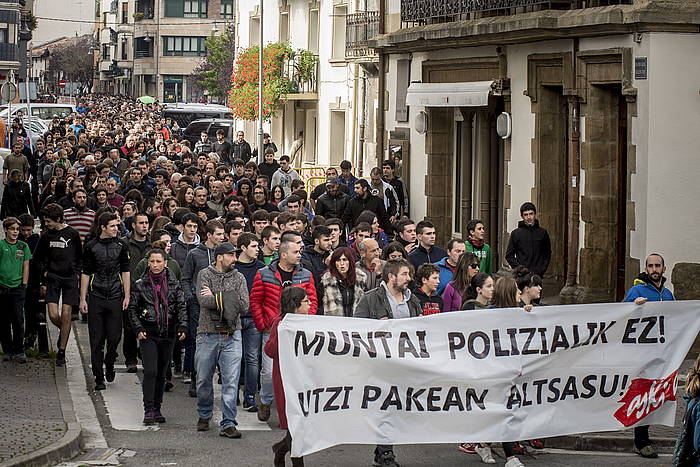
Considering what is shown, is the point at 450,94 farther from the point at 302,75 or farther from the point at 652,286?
the point at 302,75

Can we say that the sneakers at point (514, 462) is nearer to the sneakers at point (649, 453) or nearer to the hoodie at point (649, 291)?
the sneakers at point (649, 453)

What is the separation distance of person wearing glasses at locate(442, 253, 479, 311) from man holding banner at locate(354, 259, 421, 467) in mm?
992

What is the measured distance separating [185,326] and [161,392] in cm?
63

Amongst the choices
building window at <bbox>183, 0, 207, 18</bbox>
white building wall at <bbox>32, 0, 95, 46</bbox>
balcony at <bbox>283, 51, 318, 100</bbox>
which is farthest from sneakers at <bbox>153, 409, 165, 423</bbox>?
white building wall at <bbox>32, 0, 95, 46</bbox>

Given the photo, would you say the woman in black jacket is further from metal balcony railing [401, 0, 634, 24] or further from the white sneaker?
metal balcony railing [401, 0, 634, 24]

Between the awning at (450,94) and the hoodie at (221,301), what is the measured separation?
9762mm

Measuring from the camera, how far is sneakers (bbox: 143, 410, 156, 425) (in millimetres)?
12830

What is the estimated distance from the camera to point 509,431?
11.1 meters

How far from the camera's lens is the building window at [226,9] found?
116 meters

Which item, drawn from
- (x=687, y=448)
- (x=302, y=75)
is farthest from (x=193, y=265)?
(x=302, y=75)

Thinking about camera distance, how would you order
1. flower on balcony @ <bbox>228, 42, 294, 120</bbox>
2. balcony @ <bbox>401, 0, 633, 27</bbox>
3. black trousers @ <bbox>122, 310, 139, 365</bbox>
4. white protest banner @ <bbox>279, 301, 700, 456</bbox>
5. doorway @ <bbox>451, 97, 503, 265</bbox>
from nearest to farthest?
white protest banner @ <bbox>279, 301, 700, 456</bbox> < black trousers @ <bbox>122, 310, 139, 365</bbox> < balcony @ <bbox>401, 0, 633, 27</bbox> < doorway @ <bbox>451, 97, 503, 265</bbox> < flower on balcony @ <bbox>228, 42, 294, 120</bbox>

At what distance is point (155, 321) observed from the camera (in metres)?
13.1

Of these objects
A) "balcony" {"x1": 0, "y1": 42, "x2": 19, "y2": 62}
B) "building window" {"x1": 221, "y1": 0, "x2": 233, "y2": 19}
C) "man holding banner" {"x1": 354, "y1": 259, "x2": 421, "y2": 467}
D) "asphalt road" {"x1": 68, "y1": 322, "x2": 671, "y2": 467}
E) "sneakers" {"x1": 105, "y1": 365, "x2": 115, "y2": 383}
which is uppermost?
"building window" {"x1": 221, "y1": 0, "x2": 233, "y2": 19}

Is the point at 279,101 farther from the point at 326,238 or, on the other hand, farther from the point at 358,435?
the point at 358,435
